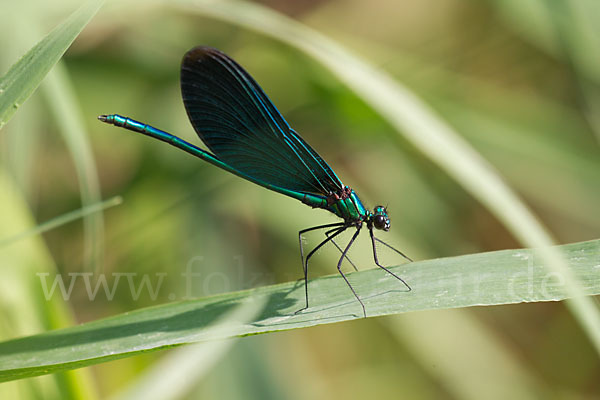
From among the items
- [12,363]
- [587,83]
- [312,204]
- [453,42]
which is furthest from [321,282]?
[453,42]

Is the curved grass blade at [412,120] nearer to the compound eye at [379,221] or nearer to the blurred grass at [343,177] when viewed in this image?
the compound eye at [379,221]

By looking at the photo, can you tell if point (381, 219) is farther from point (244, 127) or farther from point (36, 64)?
point (36, 64)

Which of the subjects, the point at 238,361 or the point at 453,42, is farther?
the point at 453,42

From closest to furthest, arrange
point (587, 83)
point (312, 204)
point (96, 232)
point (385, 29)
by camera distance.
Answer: point (96, 232)
point (312, 204)
point (587, 83)
point (385, 29)

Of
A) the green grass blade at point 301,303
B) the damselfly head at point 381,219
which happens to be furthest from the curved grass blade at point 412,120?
the damselfly head at point 381,219

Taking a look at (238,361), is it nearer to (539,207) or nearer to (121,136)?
(121,136)

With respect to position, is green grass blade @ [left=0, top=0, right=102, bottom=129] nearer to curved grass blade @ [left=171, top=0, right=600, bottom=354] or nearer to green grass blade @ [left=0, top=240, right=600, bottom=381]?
green grass blade @ [left=0, top=240, right=600, bottom=381]
